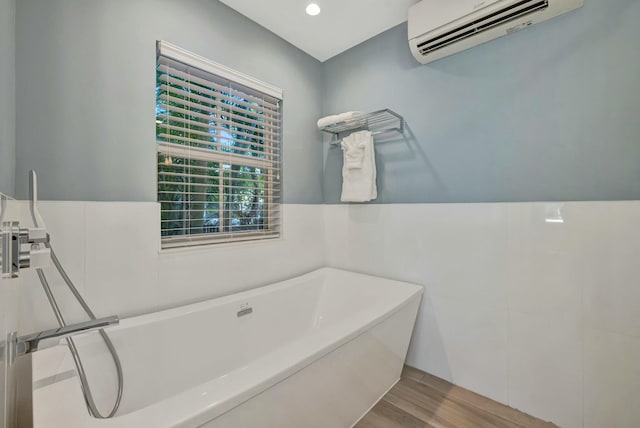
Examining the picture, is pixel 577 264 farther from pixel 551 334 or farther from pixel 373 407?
pixel 373 407

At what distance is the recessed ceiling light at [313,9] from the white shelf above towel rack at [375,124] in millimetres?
752

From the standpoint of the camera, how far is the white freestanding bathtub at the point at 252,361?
731 millimetres

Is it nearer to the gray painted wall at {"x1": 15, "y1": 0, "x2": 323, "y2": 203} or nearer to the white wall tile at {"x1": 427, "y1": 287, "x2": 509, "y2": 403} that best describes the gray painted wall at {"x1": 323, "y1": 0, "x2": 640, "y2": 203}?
the white wall tile at {"x1": 427, "y1": 287, "x2": 509, "y2": 403}

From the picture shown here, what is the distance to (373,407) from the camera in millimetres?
1482

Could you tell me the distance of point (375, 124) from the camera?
2.09 metres

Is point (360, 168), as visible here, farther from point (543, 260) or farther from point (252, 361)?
point (252, 361)

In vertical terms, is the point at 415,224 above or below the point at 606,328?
above

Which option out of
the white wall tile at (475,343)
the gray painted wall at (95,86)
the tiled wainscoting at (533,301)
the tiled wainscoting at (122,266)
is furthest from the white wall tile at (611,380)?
the gray painted wall at (95,86)

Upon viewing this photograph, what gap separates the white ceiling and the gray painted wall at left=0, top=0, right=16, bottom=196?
3.81 ft

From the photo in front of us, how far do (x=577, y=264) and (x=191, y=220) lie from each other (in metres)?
2.15

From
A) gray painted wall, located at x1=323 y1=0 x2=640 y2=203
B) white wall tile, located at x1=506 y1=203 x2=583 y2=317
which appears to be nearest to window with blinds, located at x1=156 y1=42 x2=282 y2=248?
gray painted wall, located at x1=323 y1=0 x2=640 y2=203

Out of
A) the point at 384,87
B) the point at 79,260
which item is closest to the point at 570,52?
the point at 384,87

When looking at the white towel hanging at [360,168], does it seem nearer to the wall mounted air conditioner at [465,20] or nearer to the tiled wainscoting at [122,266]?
the wall mounted air conditioner at [465,20]

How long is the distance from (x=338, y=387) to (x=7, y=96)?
5.65ft
